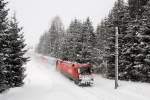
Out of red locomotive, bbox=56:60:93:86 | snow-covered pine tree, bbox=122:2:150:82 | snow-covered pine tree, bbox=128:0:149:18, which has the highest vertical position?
snow-covered pine tree, bbox=128:0:149:18

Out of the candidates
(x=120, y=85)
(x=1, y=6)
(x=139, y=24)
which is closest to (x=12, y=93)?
(x=1, y=6)

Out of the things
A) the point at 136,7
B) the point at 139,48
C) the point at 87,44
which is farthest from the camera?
the point at 87,44

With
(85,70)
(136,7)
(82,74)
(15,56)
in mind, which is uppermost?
(136,7)

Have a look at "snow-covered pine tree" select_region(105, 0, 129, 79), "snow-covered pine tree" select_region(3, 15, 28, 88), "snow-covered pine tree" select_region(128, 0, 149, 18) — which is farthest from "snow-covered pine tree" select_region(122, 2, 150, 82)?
"snow-covered pine tree" select_region(3, 15, 28, 88)

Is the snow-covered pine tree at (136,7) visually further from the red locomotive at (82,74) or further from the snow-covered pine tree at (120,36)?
the red locomotive at (82,74)

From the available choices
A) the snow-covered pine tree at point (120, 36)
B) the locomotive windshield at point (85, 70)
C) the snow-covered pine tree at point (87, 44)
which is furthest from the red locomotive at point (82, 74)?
the snow-covered pine tree at point (87, 44)

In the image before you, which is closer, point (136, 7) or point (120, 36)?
point (136, 7)

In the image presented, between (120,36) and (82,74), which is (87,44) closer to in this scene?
(120,36)

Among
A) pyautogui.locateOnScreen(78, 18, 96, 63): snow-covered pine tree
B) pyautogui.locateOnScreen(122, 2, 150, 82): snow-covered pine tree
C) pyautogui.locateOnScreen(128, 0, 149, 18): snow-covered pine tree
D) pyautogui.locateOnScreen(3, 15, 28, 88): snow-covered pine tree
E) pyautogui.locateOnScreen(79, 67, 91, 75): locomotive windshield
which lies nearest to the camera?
pyautogui.locateOnScreen(3, 15, 28, 88): snow-covered pine tree

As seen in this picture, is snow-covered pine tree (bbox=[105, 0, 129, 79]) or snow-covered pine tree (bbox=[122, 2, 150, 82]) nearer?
snow-covered pine tree (bbox=[122, 2, 150, 82])

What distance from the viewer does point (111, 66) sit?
119 feet

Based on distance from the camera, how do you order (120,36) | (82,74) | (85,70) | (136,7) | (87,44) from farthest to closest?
(87,44), (120,36), (136,7), (85,70), (82,74)

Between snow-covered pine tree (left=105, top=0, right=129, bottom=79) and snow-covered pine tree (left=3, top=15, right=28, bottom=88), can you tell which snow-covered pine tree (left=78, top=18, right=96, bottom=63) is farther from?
snow-covered pine tree (left=3, top=15, right=28, bottom=88)

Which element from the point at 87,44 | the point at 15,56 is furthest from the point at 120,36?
the point at 15,56
